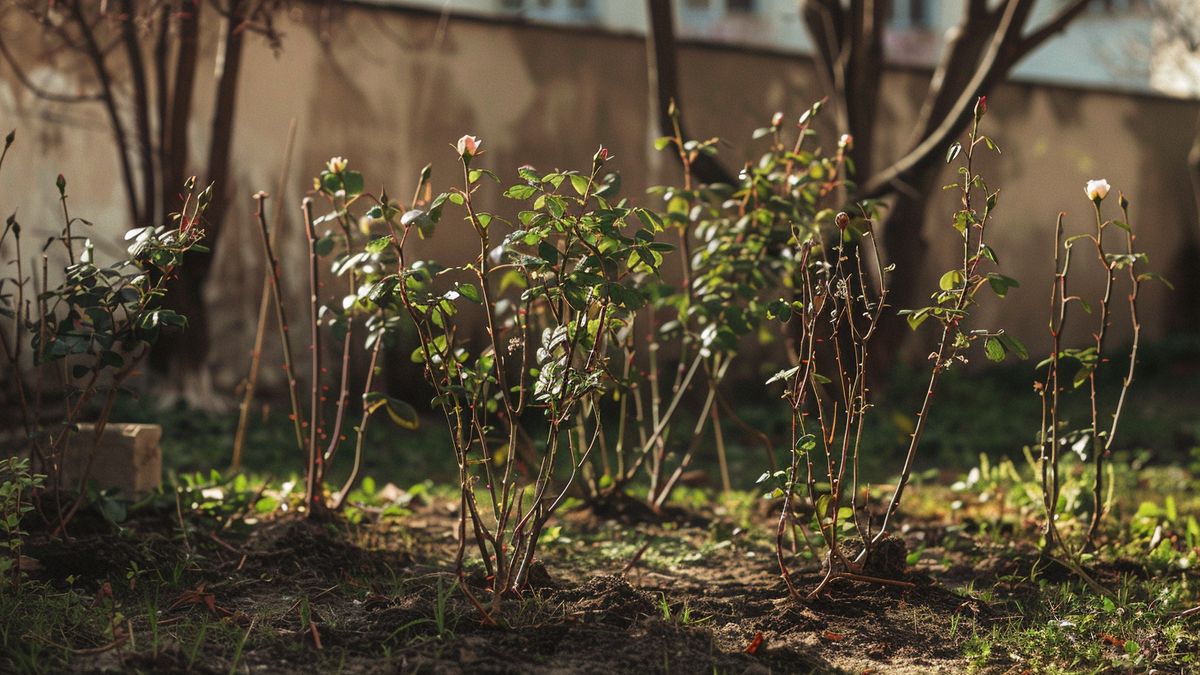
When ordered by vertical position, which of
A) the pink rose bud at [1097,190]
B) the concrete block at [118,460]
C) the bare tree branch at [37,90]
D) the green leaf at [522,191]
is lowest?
the concrete block at [118,460]

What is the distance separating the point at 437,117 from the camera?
24.6ft

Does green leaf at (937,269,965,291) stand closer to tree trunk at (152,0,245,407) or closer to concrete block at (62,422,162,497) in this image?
concrete block at (62,422,162,497)

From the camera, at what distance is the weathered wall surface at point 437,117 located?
22.3ft

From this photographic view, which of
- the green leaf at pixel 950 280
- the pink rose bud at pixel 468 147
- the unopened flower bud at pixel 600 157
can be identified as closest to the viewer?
the pink rose bud at pixel 468 147

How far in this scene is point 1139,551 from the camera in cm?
383

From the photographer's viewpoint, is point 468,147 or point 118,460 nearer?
point 468,147

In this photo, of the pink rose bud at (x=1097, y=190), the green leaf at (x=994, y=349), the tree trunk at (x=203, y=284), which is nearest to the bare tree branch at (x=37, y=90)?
the tree trunk at (x=203, y=284)

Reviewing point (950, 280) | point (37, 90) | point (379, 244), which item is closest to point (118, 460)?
point (379, 244)

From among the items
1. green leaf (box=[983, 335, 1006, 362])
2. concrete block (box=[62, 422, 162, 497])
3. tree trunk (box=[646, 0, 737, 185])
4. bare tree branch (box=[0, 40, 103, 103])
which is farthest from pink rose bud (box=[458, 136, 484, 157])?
bare tree branch (box=[0, 40, 103, 103])

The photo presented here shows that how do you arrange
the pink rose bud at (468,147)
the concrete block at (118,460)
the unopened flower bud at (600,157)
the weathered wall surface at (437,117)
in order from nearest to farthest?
the pink rose bud at (468,147) → the unopened flower bud at (600,157) → the concrete block at (118,460) → the weathered wall surface at (437,117)

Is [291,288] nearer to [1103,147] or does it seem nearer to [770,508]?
[770,508]

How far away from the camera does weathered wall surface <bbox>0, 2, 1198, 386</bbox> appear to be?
679cm

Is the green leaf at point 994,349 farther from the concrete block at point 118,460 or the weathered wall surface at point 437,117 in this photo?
the weathered wall surface at point 437,117

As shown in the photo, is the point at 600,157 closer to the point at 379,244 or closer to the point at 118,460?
the point at 379,244
